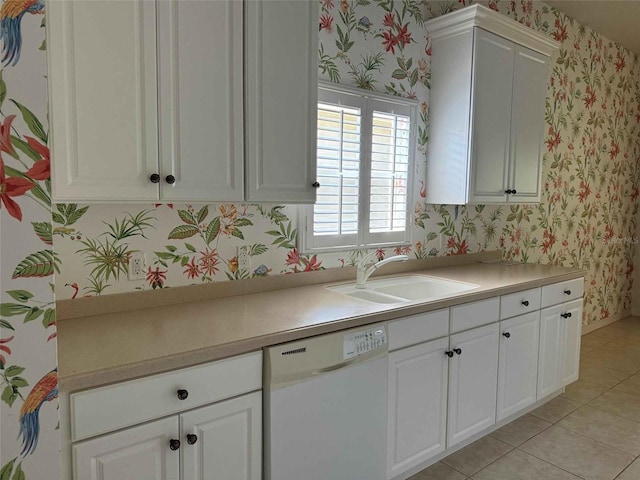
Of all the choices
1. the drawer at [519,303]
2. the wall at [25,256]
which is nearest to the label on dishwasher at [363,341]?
the drawer at [519,303]

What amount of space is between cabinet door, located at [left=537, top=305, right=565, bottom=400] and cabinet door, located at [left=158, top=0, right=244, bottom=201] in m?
2.17

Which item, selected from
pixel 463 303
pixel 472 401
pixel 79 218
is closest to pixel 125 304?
pixel 79 218

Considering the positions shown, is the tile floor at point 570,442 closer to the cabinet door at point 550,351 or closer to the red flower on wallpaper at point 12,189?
the cabinet door at point 550,351

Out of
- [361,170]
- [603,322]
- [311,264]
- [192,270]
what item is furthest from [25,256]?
[603,322]

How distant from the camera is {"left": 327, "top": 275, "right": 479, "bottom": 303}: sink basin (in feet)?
8.18


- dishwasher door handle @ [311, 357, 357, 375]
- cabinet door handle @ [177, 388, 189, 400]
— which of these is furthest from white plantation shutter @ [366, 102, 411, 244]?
cabinet door handle @ [177, 388, 189, 400]

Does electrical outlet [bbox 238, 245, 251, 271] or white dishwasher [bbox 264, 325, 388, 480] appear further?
electrical outlet [bbox 238, 245, 251, 271]

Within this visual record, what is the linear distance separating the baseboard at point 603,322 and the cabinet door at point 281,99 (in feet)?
13.1

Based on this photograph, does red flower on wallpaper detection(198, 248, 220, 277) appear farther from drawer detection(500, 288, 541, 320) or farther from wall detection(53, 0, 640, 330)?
drawer detection(500, 288, 541, 320)

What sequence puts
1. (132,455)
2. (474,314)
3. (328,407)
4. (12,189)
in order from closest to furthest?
(12,189), (132,455), (328,407), (474,314)

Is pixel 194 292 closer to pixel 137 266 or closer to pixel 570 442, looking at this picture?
pixel 137 266

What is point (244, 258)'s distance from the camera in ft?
7.48

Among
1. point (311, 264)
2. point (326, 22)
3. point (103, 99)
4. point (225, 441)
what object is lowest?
point (225, 441)

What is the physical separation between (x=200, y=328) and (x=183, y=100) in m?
0.81
